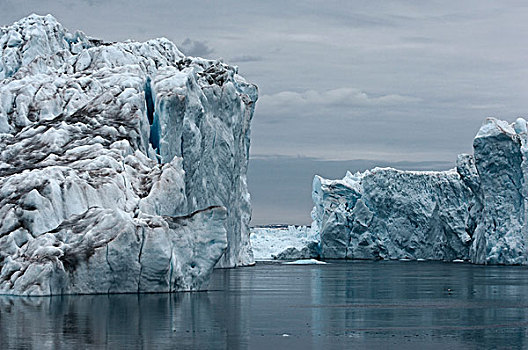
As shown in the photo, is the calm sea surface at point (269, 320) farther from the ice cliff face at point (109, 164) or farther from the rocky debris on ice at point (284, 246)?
the rocky debris on ice at point (284, 246)

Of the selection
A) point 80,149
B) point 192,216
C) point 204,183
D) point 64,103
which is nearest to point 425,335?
point 192,216

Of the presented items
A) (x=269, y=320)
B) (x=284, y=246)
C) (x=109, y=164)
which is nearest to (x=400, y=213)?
(x=284, y=246)

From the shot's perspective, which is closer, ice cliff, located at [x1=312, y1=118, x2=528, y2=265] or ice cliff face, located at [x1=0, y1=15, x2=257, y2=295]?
ice cliff face, located at [x1=0, y1=15, x2=257, y2=295]

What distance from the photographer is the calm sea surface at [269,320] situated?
23656mm

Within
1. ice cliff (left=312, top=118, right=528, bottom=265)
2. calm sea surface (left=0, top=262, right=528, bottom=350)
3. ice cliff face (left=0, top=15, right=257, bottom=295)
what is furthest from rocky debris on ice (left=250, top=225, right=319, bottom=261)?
calm sea surface (left=0, top=262, right=528, bottom=350)

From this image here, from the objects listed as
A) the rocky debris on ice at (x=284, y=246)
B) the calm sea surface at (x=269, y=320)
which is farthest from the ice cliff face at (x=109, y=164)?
the rocky debris on ice at (x=284, y=246)

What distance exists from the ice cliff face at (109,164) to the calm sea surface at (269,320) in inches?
61.1

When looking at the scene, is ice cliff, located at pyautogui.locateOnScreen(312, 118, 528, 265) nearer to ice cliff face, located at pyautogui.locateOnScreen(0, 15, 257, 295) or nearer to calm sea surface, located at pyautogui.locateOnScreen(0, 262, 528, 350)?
ice cliff face, located at pyautogui.locateOnScreen(0, 15, 257, 295)

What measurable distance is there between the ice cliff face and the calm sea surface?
155 cm

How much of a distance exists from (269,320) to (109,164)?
17.6 metres

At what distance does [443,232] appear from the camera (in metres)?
111

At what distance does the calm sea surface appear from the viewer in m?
23.7

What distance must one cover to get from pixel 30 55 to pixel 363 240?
60.0 m

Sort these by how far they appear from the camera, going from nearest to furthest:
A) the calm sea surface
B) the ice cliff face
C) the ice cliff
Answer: the calm sea surface < the ice cliff face < the ice cliff
